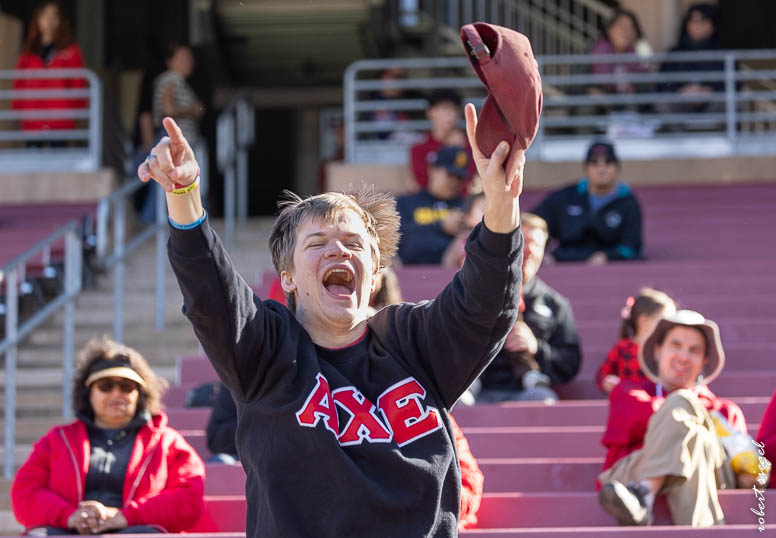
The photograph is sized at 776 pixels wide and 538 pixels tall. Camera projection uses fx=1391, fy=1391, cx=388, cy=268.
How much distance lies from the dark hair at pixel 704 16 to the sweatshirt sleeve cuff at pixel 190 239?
8828 mm

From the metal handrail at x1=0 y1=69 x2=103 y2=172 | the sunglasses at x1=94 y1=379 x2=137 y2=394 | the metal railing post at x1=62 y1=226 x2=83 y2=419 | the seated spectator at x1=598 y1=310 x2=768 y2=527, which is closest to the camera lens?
the seated spectator at x1=598 y1=310 x2=768 y2=527

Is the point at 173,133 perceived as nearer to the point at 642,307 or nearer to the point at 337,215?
the point at 337,215

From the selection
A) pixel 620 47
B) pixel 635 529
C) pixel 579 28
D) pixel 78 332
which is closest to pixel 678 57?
pixel 620 47

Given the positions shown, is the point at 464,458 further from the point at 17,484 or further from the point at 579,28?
the point at 579,28

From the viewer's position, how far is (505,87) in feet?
8.59

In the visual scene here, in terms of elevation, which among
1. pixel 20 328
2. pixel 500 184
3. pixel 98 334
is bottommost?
pixel 98 334

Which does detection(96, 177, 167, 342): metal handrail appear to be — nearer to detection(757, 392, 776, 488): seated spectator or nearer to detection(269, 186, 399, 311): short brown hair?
detection(757, 392, 776, 488): seated spectator

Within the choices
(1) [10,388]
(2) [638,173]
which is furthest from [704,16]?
(1) [10,388]

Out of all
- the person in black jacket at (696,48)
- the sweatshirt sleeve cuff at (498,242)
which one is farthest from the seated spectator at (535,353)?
the person in black jacket at (696,48)

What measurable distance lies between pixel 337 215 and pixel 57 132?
808 centimetres

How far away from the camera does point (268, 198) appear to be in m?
15.0

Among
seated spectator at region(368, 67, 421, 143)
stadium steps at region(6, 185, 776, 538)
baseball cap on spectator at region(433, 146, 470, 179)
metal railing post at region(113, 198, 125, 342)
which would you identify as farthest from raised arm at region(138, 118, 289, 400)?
seated spectator at region(368, 67, 421, 143)

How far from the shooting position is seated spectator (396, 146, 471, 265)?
25.2 ft

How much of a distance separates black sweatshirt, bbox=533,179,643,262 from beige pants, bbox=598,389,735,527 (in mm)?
3596
